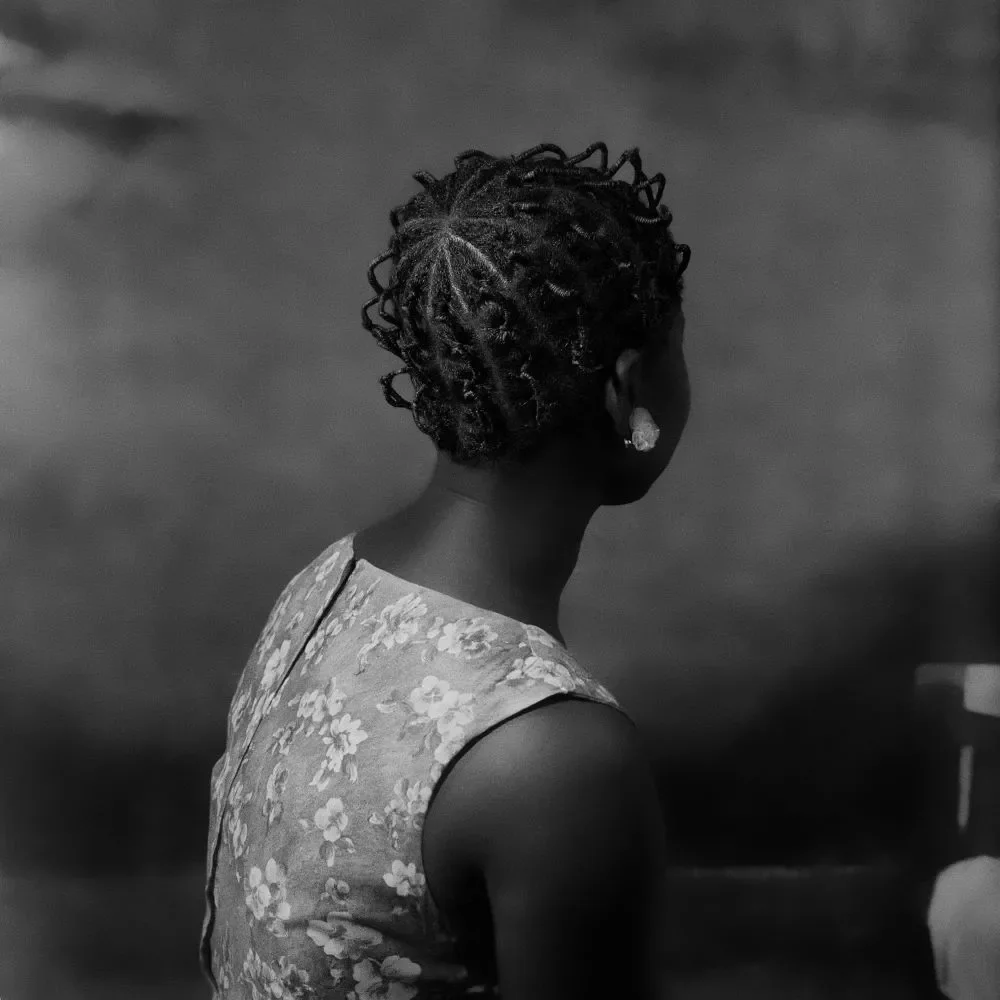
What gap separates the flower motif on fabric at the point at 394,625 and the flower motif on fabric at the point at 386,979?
19 cm

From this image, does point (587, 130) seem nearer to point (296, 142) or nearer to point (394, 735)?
point (296, 142)

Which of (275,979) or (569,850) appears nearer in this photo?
(569,850)

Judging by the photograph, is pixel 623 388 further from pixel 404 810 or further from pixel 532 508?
pixel 404 810

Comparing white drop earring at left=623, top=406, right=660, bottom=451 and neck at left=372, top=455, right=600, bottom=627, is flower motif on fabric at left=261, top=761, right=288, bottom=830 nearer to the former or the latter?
neck at left=372, top=455, right=600, bottom=627

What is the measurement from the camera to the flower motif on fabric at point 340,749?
0.84 meters

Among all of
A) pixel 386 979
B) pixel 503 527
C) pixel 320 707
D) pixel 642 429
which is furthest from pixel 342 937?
pixel 642 429

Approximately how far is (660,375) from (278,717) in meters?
Result: 0.37

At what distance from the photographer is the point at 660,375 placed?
3.16ft

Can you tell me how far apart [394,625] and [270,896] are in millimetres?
196

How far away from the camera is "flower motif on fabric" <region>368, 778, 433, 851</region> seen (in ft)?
2.61

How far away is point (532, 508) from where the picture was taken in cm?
94

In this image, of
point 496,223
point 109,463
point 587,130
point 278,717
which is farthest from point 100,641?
point 496,223

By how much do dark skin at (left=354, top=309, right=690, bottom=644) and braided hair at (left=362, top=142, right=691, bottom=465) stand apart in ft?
0.05

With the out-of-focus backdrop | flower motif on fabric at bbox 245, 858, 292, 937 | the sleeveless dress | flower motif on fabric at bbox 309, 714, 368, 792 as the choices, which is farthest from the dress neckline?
the out-of-focus backdrop
